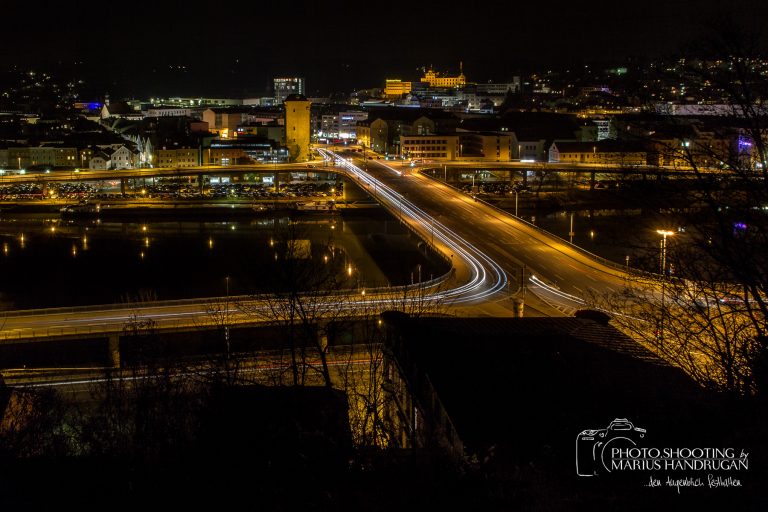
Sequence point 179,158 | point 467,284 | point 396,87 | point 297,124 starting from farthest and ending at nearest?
point 396,87
point 297,124
point 179,158
point 467,284

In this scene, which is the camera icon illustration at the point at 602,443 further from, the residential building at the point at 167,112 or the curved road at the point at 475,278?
the residential building at the point at 167,112

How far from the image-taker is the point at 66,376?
13.9 feet

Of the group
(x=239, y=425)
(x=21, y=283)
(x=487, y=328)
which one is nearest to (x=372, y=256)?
(x=21, y=283)

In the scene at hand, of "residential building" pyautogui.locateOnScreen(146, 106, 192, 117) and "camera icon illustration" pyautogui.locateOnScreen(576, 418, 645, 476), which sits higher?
"residential building" pyautogui.locateOnScreen(146, 106, 192, 117)

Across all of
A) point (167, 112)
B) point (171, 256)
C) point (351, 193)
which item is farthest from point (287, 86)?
point (171, 256)

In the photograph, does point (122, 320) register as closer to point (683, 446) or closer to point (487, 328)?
point (487, 328)

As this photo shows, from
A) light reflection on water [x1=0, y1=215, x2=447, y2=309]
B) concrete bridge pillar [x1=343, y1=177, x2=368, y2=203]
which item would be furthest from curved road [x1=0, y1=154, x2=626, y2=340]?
concrete bridge pillar [x1=343, y1=177, x2=368, y2=203]

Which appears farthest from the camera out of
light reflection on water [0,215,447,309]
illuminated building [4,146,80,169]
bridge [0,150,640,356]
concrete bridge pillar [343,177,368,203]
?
illuminated building [4,146,80,169]

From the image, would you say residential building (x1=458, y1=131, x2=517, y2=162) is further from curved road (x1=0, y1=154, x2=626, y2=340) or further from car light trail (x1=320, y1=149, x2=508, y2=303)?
curved road (x1=0, y1=154, x2=626, y2=340)

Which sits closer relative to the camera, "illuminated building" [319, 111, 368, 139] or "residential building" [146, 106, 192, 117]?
"illuminated building" [319, 111, 368, 139]

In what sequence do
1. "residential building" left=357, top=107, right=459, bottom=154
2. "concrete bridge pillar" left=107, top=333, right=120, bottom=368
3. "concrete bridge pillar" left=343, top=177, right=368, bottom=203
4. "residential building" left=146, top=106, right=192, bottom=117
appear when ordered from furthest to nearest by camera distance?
"residential building" left=146, top=106, right=192, bottom=117 < "residential building" left=357, top=107, right=459, bottom=154 < "concrete bridge pillar" left=343, top=177, right=368, bottom=203 < "concrete bridge pillar" left=107, top=333, right=120, bottom=368

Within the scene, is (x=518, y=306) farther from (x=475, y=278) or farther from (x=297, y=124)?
(x=297, y=124)

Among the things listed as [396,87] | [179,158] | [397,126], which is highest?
[396,87]

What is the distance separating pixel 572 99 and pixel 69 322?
25710mm
